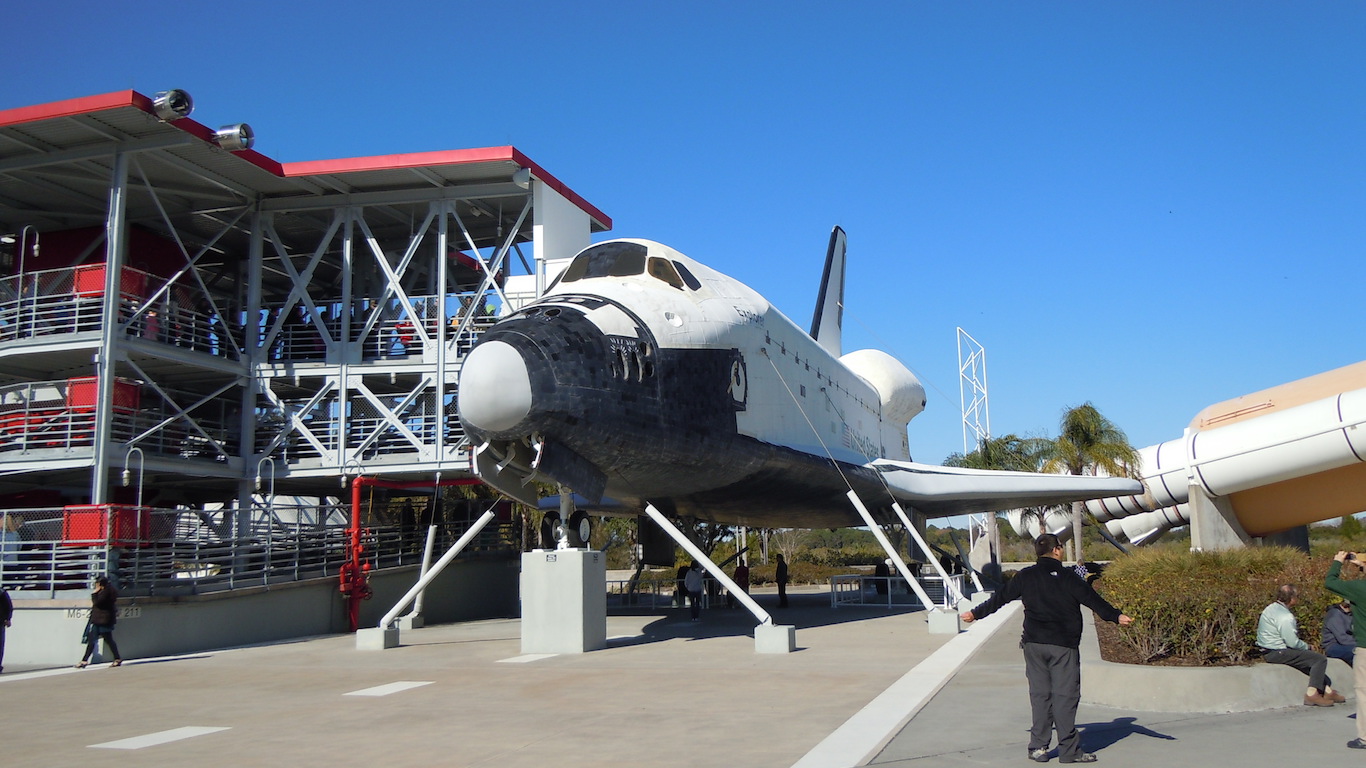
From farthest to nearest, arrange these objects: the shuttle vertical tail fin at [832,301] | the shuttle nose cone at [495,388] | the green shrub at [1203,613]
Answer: the shuttle vertical tail fin at [832,301] < the shuttle nose cone at [495,388] < the green shrub at [1203,613]

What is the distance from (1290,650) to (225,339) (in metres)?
19.5

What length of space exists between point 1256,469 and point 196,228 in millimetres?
22295

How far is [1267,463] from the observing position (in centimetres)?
1916

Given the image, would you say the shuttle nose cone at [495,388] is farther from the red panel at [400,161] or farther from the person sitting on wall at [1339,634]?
the red panel at [400,161]

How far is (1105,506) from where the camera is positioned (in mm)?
24156

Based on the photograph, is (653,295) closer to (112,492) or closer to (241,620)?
(241,620)

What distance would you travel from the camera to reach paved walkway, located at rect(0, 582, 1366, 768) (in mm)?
5383

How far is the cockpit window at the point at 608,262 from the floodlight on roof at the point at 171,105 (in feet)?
25.3

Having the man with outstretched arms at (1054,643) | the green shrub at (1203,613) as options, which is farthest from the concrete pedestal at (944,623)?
the man with outstretched arms at (1054,643)

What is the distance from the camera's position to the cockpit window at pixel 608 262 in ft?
39.4

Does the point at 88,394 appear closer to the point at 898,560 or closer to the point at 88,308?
the point at 88,308

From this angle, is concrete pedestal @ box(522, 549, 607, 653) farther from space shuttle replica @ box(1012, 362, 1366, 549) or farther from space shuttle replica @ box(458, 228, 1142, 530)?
space shuttle replica @ box(1012, 362, 1366, 549)

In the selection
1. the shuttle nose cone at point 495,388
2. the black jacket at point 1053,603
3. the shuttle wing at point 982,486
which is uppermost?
the shuttle nose cone at point 495,388

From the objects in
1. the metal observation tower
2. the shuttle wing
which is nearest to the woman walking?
the metal observation tower
